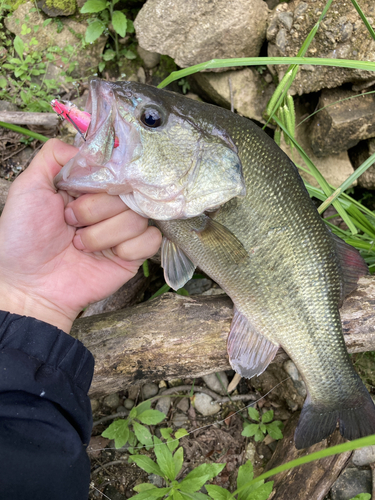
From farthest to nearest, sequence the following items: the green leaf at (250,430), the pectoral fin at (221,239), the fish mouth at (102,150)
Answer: the green leaf at (250,430) < the pectoral fin at (221,239) < the fish mouth at (102,150)

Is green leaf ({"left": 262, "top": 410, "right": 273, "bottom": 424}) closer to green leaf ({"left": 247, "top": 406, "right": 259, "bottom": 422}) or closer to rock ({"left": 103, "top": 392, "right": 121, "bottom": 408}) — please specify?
green leaf ({"left": 247, "top": 406, "right": 259, "bottom": 422})

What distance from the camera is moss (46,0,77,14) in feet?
11.3

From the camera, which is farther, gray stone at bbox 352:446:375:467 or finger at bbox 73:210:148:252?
gray stone at bbox 352:446:375:467

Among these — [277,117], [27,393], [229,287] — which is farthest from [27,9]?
[27,393]

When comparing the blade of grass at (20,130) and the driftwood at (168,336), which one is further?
the blade of grass at (20,130)

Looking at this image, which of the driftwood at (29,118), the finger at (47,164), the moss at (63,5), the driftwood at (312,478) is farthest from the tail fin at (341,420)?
the moss at (63,5)

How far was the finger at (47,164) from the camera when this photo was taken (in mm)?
1753

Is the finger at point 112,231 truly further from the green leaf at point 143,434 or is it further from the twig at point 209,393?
the twig at point 209,393

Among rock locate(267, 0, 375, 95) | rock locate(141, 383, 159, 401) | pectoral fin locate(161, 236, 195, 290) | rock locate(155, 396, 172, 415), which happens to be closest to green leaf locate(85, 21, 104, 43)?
rock locate(267, 0, 375, 95)

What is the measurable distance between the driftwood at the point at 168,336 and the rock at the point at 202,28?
2.15m

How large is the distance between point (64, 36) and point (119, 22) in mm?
685

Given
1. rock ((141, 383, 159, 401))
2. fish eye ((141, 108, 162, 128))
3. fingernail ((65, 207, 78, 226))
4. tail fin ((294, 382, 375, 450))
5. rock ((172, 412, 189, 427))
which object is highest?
fish eye ((141, 108, 162, 128))

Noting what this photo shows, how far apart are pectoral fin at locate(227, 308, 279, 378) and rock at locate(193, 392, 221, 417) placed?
887mm

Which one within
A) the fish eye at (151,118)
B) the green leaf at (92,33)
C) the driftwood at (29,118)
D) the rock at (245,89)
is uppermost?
the green leaf at (92,33)
